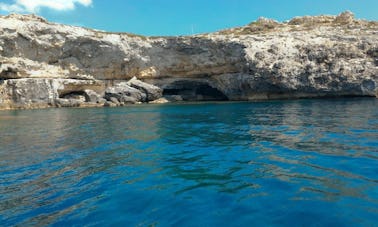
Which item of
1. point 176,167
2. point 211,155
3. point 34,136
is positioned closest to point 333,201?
point 176,167

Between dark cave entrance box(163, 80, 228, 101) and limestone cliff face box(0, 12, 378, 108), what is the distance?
0.23 m

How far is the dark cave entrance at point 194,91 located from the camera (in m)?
61.0

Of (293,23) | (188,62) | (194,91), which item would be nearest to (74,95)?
(188,62)

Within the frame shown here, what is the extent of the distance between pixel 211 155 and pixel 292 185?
437cm

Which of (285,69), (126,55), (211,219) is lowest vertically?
(211,219)

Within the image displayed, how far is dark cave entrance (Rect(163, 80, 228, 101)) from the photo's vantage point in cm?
6103

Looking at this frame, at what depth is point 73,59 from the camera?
5666 cm

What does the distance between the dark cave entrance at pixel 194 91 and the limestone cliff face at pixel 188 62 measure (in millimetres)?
226

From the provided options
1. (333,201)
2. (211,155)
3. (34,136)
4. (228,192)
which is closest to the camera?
(333,201)

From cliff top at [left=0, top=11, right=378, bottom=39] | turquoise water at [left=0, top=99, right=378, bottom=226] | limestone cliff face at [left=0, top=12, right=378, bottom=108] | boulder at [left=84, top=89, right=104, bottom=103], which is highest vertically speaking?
cliff top at [left=0, top=11, right=378, bottom=39]

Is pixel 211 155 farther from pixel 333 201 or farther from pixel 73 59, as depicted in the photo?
pixel 73 59

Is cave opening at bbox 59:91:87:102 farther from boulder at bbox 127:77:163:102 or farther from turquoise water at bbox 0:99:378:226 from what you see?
turquoise water at bbox 0:99:378:226

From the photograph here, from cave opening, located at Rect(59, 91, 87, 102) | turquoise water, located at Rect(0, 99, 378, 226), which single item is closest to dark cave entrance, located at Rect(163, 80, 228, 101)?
cave opening, located at Rect(59, 91, 87, 102)

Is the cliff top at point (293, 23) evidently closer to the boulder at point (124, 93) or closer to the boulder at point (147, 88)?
the boulder at point (147, 88)
